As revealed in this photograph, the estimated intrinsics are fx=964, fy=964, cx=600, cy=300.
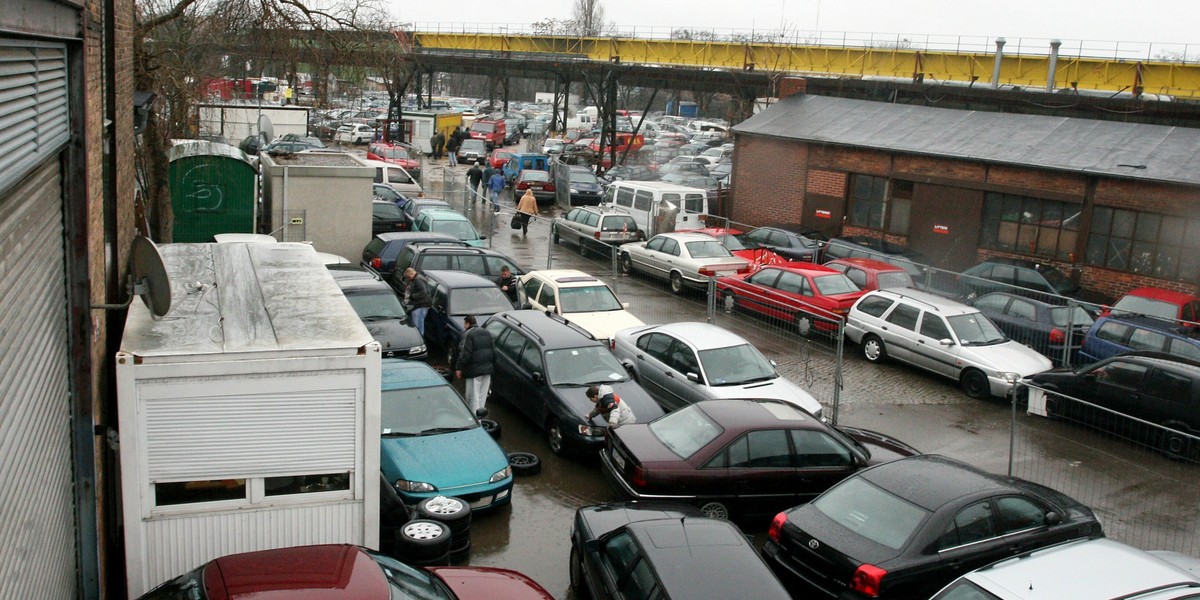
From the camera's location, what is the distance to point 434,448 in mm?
10078

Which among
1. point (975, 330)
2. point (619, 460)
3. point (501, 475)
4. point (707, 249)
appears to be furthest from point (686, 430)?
point (707, 249)

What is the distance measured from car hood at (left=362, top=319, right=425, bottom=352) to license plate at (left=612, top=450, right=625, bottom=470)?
4.98 metres

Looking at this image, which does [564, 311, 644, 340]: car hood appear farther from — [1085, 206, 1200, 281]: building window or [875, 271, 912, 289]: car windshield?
[1085, 206, 1200, 281]: building window

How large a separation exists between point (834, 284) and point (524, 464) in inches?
368

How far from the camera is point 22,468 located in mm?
4820

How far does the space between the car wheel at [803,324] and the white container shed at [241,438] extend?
9726 millimetres

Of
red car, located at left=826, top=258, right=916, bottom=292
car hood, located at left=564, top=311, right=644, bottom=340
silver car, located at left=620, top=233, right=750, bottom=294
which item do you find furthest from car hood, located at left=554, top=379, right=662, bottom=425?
red car, located at left=826, top=258, right=916, bottom=292

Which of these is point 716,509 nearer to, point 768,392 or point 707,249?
point 768,392

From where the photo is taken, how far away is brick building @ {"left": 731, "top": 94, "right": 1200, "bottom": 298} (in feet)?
71.6

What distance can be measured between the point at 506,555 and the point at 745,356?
533cm

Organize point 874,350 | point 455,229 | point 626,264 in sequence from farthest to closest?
point 626,264 < point 455,229 < point 874,350

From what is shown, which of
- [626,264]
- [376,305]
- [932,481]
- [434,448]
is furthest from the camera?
[626,264]

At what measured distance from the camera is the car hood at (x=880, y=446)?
10.9 metres

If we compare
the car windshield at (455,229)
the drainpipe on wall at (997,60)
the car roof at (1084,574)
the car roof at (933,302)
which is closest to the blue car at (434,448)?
the car roof at (1084,574)
